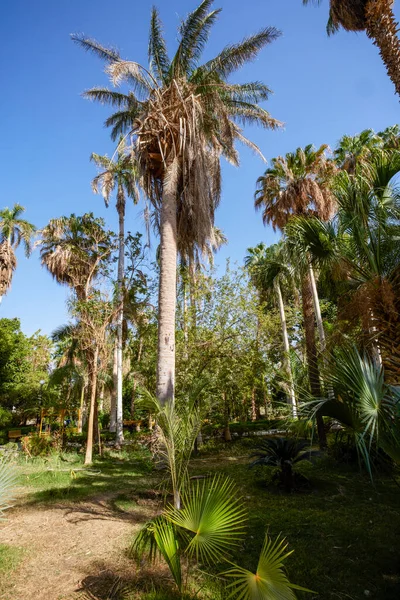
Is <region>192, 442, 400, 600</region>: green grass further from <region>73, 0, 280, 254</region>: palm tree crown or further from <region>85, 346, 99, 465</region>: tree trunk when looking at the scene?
<region>73, 0, 280, 254</region>: palm tree crown

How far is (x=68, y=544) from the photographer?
15.7 feet

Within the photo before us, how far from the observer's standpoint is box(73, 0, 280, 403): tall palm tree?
10398 millimetres

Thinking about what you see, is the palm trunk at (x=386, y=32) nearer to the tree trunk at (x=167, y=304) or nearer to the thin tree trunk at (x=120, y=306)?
the tree trunk at (x=167, y=304)

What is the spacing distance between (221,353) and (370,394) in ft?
34.5

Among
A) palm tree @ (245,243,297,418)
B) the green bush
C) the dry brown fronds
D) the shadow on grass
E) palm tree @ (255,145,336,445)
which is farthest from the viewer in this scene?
the dry brown fronds

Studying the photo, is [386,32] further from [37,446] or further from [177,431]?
[37,446]

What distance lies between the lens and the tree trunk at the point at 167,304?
9.19 meters

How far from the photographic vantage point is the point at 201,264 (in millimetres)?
12555

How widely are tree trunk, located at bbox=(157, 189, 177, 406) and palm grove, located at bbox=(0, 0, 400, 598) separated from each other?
0.04 metres

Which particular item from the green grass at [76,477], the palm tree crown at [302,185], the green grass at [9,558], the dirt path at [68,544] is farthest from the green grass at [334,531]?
the palm tree crown at [302,185]

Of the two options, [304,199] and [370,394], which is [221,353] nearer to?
[304,199]

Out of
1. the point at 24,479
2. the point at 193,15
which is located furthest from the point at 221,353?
the point at 193,15

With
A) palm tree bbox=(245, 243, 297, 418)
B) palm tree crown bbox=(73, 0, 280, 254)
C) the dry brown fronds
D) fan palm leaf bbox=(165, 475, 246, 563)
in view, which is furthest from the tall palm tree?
the dry brown fronds

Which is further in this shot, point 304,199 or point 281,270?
point 281,270
